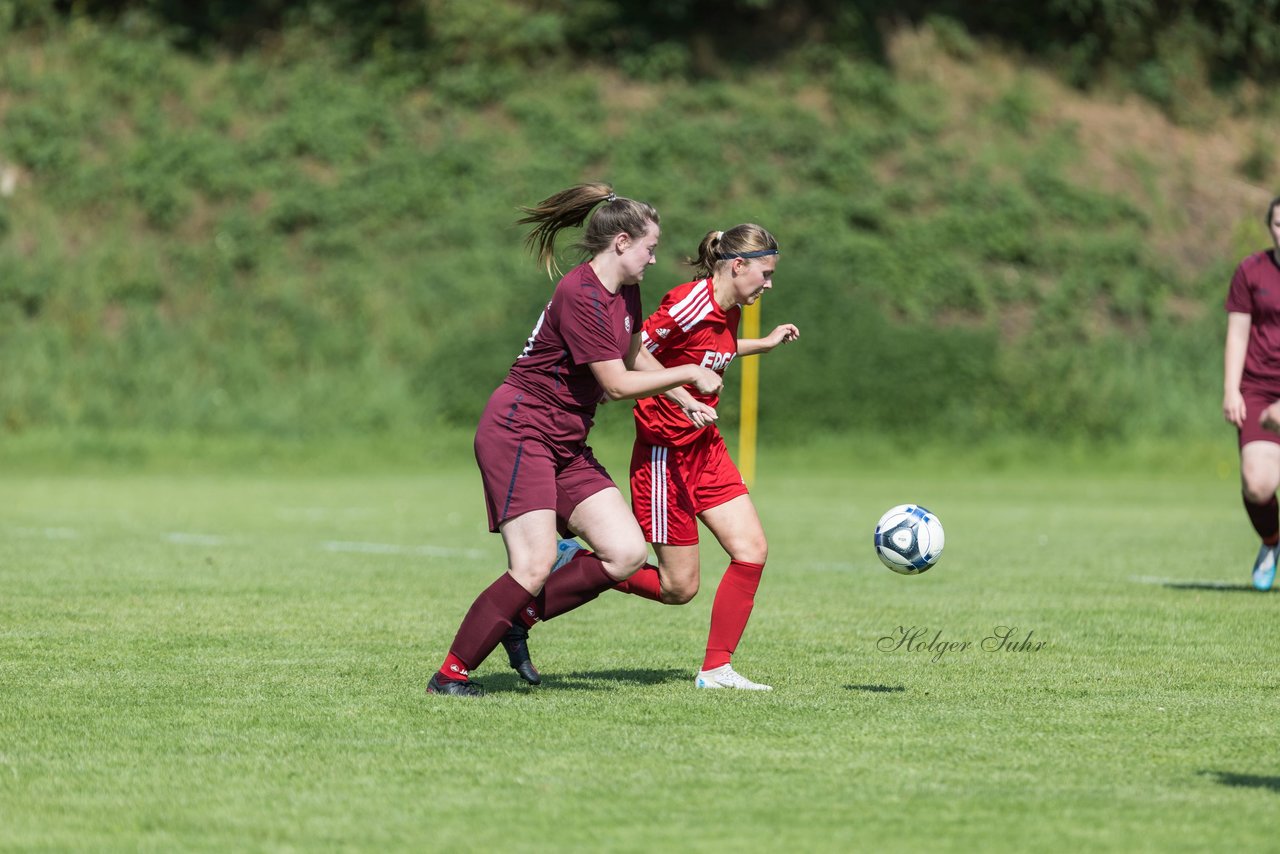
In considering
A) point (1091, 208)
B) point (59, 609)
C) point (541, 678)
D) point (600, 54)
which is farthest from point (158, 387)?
point (541, 678)

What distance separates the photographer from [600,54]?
1246 inches

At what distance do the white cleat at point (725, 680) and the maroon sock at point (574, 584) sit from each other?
20.4 inches

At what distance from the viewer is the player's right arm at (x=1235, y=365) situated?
960 centimetres

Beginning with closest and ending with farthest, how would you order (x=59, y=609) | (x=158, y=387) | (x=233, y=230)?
(x=59, y=609) < (x=158, y=387) < (x=233, y=230)

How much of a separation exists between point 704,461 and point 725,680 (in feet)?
2.89

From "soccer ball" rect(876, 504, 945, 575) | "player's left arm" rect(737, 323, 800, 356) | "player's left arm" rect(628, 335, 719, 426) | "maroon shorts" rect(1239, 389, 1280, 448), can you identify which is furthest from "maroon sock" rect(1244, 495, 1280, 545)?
"player's left arm" rect(628, 335, 719, 426)

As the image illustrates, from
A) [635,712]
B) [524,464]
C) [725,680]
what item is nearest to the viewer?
[635,712]

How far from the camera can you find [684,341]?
22.6 ft

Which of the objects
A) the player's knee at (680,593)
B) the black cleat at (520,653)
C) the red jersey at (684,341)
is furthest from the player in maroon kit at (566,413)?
the player's knee at (680,593)

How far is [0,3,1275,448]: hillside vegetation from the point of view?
26109 millimetres

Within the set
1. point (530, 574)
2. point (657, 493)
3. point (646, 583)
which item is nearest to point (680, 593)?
point (646, 583)

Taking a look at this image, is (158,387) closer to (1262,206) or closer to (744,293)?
(1262,206)

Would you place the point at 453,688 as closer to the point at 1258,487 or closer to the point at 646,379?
the point at 646,379

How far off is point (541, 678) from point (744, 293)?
179 centimetres
